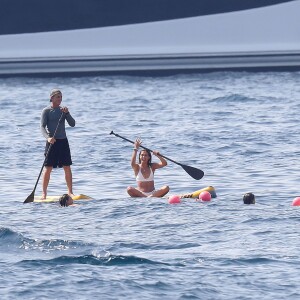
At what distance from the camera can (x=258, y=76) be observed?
3512cm

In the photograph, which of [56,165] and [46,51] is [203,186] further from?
[46,51]

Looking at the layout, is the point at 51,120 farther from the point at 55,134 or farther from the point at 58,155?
the point at 58,155

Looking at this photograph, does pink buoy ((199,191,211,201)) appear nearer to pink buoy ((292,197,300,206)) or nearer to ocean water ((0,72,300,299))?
ocean water ((0,72,300,299))

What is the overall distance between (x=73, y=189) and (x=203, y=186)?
1.96m

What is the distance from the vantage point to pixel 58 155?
17641mm

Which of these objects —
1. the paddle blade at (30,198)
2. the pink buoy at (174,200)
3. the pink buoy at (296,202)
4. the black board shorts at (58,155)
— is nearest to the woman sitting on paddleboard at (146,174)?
the pink buoy at (174,200)

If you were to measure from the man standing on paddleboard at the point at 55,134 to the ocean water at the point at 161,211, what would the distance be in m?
0.64

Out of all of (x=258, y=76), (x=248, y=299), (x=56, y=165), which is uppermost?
(x=258, y=76)

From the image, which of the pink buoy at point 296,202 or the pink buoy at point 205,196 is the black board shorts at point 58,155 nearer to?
the pink buoy at point 205,196

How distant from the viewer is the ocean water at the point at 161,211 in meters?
13.1

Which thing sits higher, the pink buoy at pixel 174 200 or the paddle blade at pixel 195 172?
the paddle blade at pixel 195 172

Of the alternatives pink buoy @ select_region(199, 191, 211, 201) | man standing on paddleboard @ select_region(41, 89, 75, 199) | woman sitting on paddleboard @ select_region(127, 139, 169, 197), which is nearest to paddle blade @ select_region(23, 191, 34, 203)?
man standing on paddleboard @ select_region(41, 89, 75, 199)

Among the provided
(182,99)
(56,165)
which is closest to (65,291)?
(56,165)

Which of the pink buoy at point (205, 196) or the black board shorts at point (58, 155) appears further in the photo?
the black board shorts at point (58, 155)
